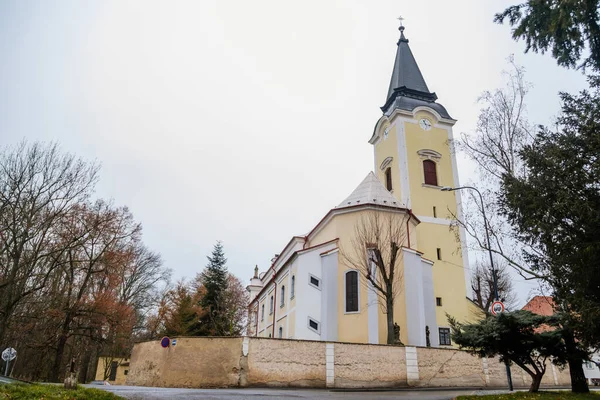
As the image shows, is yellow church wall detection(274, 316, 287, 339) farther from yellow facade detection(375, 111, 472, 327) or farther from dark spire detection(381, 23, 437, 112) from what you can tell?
dark spire detection(381, 23, 437, 112)

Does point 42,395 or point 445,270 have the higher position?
point 445,270

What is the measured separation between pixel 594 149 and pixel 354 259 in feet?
57.3

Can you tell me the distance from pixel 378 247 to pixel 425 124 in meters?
14.9

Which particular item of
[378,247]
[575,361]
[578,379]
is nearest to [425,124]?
[378,247]

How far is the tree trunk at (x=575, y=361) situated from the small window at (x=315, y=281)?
15.7 metres

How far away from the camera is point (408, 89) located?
37.4 metres

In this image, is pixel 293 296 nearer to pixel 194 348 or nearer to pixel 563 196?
pixel 194 348

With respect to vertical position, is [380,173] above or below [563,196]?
above

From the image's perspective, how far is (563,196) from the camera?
10.3m

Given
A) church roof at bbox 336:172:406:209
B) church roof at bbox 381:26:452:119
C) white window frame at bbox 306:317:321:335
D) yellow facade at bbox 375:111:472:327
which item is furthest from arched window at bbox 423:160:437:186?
white window frame at bbox 306:317:321:335

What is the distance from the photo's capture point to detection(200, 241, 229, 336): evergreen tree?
3812 centimetres

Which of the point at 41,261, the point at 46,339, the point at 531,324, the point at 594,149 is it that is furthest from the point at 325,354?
the point at 46,339

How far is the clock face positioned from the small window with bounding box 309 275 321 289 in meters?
16.0

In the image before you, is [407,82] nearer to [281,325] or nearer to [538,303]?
[281,325]
